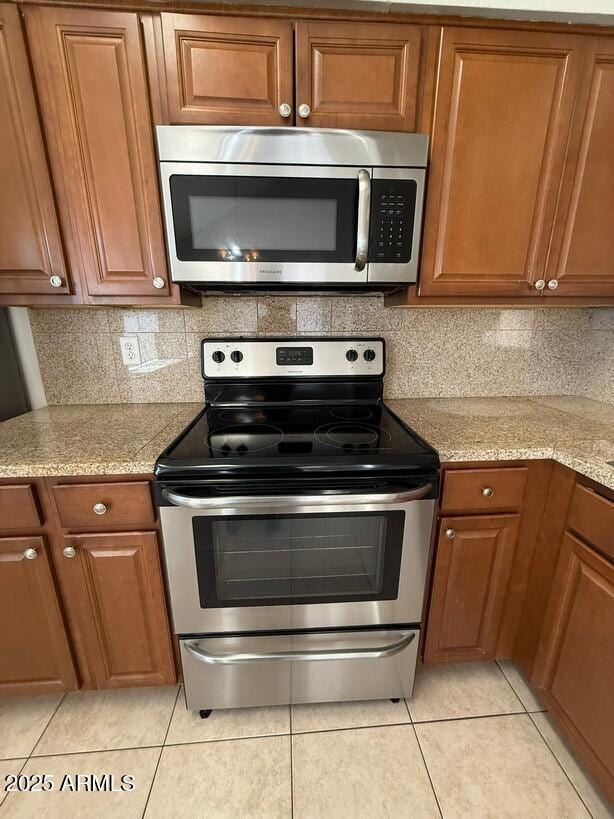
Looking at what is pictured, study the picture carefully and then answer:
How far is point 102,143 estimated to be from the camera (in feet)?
3.33

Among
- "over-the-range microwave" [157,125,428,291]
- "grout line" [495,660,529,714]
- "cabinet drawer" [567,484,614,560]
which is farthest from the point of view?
"grout line" [495,660,529,714]

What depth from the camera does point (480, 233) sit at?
3.76 ft

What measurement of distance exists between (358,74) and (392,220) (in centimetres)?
41

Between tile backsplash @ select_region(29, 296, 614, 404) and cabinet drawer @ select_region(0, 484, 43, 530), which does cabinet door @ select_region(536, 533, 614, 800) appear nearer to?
tile backsplash @ select_region(29, 296, 614, 404)

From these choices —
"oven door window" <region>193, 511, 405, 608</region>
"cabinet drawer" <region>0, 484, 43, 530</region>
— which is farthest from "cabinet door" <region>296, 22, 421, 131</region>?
"cabinet drawer" <region>0, 484, 43, 530</region>

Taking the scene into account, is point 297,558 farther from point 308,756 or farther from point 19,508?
point 19,508

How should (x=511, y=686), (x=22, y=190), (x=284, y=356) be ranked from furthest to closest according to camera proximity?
(x=284, y=356), (x=511, y=686), (x=22, y=190)

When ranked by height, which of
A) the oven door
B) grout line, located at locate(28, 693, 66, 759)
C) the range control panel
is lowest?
grout line, located at locate(28, 693, 66, 759)

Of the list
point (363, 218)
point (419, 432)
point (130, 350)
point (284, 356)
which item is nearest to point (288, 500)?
point (419, 432)

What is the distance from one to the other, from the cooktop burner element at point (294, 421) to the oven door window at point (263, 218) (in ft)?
1.29

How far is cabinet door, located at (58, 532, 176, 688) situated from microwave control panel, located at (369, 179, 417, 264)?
116 centimetres

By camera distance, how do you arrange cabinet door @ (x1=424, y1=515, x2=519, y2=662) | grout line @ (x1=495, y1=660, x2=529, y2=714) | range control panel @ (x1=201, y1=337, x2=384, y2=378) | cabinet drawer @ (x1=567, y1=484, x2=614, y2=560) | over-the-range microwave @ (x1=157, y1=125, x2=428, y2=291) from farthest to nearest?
range control panel @ (x1=201, y1=337, x2=384, y2=378) < grout line @ (x1=495, y1=660, x2=529, y2=714) < cabinet door @ (x1=424, y1=515, x2=519, y2=662) < over-the-range microwave @ (x1=157, y1=125, x2=428, y2=291) < cabinet drawer @ (x1=567, y1=484, x2=614, y2=560)

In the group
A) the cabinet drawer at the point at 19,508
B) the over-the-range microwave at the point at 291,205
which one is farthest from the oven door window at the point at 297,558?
the over-the-range microwave at the point at 291,205

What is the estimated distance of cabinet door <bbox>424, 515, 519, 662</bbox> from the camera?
1109mm
